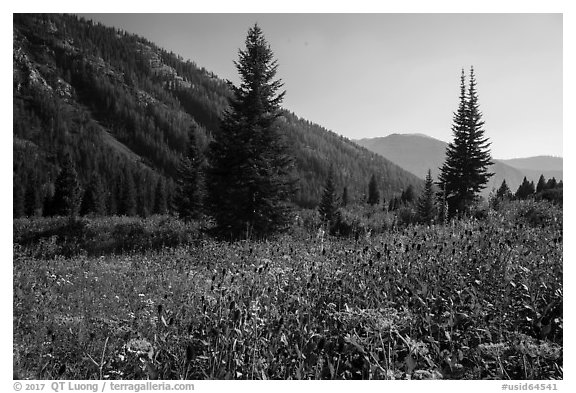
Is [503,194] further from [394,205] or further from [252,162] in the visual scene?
[394,205]

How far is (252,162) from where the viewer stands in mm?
13992

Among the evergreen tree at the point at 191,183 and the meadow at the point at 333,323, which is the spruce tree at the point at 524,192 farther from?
the evergreen tree at the point at 191,183

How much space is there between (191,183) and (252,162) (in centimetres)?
1651

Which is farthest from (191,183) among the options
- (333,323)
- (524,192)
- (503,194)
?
(333,323)

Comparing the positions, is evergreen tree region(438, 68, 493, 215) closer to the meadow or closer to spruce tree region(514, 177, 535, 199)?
spruce tree region(514, 177, 535, 199)

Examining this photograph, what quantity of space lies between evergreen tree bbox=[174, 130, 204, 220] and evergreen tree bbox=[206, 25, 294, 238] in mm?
13536

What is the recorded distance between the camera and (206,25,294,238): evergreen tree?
1399 cm

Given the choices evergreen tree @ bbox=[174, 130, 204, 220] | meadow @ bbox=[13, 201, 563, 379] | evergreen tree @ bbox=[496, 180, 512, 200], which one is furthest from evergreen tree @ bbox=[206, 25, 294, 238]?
evergreen tree @ bbox=[174, 130, 204, 220]

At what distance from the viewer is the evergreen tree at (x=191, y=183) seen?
28.4 metres

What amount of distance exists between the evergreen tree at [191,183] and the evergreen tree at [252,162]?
44.4ft
